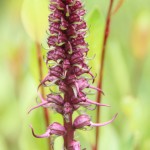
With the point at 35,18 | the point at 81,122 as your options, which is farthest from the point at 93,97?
the point at 81,122

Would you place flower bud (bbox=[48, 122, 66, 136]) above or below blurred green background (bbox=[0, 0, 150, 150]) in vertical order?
above

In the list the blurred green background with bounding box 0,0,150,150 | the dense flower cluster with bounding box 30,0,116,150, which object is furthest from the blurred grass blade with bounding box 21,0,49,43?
the dense flower cluster with bounding box 30,0,116,150

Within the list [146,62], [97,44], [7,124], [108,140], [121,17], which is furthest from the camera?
[121,17]

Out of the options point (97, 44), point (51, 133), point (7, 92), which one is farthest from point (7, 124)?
point (51, 133)

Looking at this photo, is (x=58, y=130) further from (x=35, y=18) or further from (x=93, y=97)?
(x=93, y=97)

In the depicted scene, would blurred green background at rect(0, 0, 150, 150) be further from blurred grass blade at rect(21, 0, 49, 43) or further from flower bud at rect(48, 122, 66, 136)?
flower bud at rect(48, 122, 66, 136)

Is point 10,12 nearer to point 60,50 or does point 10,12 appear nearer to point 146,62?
point 146,62

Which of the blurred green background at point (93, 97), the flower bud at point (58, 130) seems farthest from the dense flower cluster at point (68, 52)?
the blurred green background at point (93, 97)

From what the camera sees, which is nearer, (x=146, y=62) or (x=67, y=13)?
(x=67, y=13)
